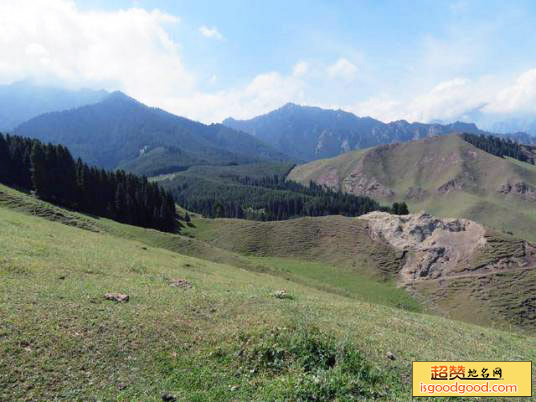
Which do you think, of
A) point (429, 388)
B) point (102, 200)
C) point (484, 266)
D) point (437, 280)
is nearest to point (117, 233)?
point (102, 200)

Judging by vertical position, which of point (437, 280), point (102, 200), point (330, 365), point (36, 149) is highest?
point (36, 149)

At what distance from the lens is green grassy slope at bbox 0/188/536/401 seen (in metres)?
13.0

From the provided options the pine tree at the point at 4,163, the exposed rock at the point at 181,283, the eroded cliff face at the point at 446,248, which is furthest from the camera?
the pine tree at the point at 4,163

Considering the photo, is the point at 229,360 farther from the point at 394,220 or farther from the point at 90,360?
the point at 394,220

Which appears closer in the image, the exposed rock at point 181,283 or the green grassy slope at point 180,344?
the green grassy slope at point 180,344

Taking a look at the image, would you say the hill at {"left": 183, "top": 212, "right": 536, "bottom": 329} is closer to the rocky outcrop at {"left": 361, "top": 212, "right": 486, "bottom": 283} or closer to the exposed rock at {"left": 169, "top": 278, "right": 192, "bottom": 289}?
the rocky outcrop at {"left": 361, "top": 212, "right": 486, "bottom": 283}

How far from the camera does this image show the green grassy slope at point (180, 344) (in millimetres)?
13008

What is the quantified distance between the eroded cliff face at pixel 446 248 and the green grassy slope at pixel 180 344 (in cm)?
5641

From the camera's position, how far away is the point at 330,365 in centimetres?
1484

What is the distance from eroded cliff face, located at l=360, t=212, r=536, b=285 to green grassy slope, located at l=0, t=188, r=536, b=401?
5641 cm

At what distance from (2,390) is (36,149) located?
87.1 meters

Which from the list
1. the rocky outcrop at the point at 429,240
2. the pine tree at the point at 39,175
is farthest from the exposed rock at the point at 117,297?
the pine tree at the point at 39,175

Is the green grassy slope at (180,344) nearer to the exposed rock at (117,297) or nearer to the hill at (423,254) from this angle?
the exposed rock at (117,297)

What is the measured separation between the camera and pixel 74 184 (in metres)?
88.1
